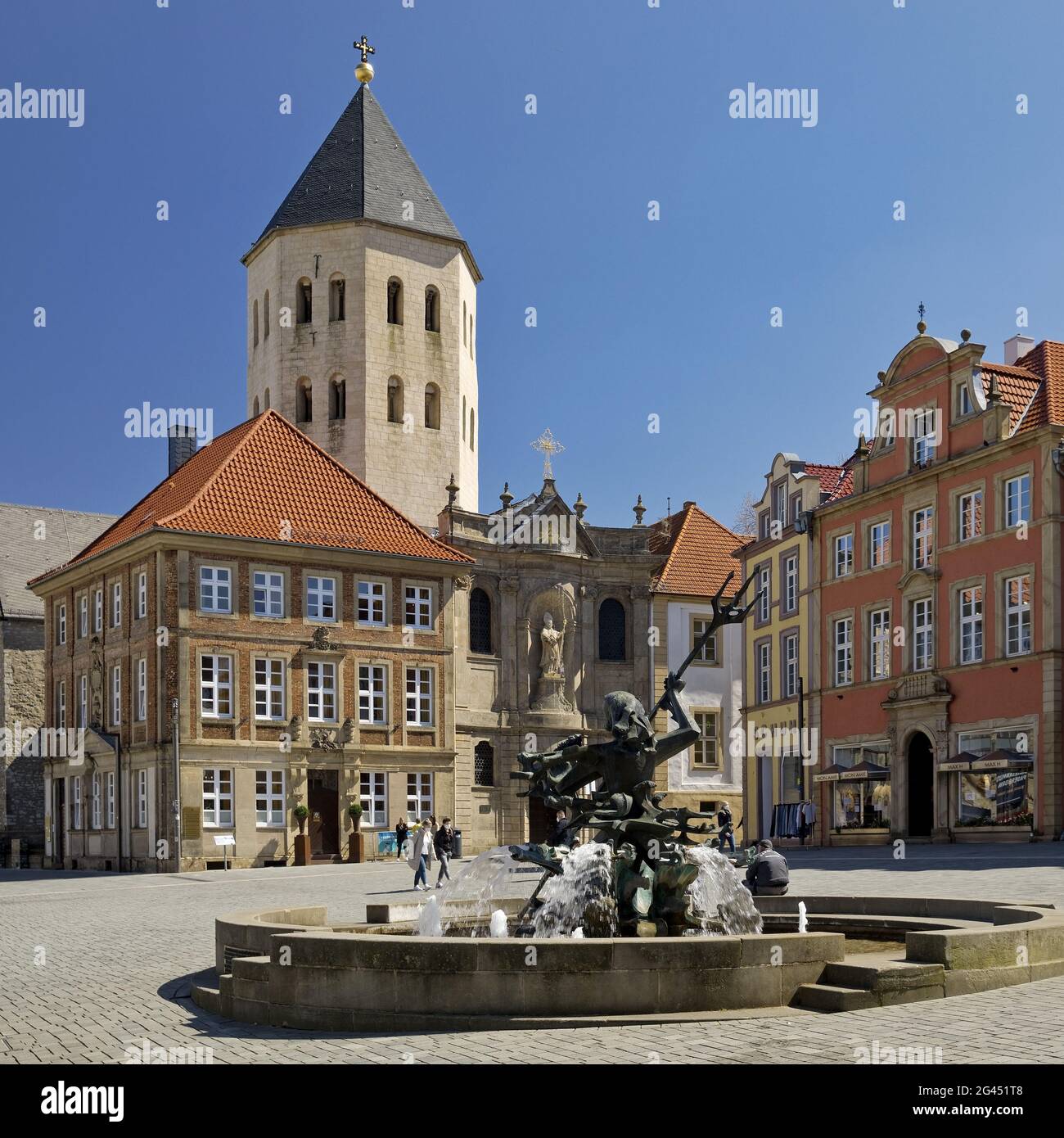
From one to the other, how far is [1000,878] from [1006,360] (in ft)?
84.0

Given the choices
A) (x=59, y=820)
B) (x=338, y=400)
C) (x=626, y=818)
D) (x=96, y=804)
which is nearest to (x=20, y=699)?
(x=59, y=820)

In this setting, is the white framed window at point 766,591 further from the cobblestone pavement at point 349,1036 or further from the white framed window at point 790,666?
the cobblestone pavement at point 349,1036

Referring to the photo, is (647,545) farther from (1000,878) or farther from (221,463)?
(1000,878)

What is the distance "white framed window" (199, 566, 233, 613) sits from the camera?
46719 millimetres

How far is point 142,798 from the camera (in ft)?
155

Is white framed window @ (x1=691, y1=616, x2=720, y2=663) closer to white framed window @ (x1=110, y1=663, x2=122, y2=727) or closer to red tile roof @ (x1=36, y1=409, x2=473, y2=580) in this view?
red tile roof @ (x1=36, y1=409, x2=473, y2=580)

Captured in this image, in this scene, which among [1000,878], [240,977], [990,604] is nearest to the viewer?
[240,977]

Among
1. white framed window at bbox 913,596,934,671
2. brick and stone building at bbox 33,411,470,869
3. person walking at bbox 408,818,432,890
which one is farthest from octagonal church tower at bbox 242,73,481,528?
person walking at bbox 408,818,432,890

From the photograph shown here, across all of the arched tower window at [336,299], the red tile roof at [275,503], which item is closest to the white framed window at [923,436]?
the red tile roof at [275,503]

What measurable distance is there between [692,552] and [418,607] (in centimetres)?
1864

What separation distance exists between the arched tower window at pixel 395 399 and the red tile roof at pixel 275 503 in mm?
12641

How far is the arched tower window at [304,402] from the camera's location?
66062mm

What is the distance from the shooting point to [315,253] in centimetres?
6638
